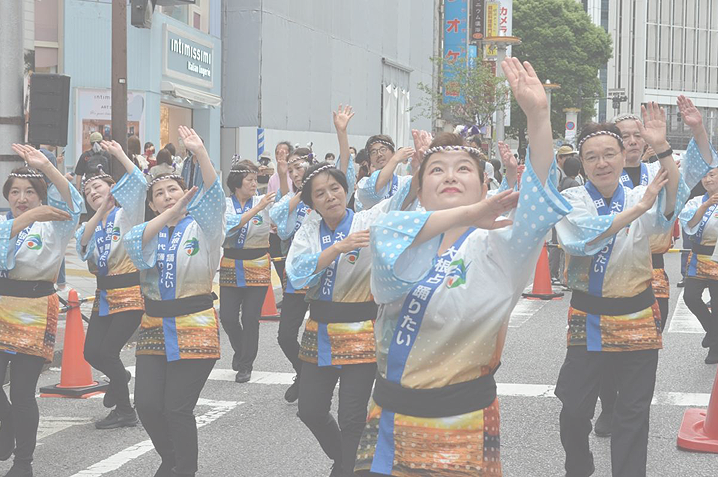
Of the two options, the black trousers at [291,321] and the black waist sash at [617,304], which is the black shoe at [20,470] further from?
the black waist sash at [617,304]

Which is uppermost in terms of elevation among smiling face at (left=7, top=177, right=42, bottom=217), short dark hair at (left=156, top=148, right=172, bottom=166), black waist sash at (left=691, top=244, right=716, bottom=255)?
short dark hair at (left=156, top=148, right=172, bottom=166)

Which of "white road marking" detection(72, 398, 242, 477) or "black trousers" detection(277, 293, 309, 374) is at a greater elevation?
"black trousers" detection(277, 293, 309, 374)

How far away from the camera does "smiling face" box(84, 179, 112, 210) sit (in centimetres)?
716

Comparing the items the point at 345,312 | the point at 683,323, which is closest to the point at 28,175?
the point at 345,312

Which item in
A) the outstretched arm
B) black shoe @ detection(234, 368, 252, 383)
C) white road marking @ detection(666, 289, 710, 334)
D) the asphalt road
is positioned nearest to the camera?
the outstretched arm

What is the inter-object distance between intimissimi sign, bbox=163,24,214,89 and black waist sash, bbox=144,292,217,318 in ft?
59.3

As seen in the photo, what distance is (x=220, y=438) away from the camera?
23.3 feet

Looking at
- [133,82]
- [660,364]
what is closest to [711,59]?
[133,82]

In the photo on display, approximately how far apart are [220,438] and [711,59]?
111 m

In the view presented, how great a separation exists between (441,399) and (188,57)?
72.8 ft

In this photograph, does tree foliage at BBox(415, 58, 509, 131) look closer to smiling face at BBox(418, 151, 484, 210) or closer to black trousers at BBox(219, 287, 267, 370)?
black trousers at BBox(219, 287, 267, 370)

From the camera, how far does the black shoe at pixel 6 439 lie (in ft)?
21.0

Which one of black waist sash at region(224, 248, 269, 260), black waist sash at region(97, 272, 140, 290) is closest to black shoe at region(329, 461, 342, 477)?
black waist sash at region(97, 272, 140, 290)

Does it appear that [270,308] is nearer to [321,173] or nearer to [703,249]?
Result: [703,249]
